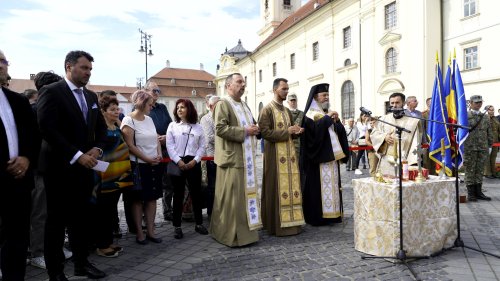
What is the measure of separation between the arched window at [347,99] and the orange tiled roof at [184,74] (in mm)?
54624

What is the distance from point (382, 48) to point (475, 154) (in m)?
17.4

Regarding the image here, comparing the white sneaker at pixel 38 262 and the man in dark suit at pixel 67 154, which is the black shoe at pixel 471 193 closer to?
the man in dark suit at pixel 67 154

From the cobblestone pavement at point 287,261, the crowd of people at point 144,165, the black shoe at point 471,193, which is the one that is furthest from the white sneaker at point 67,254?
the black shoe at point 471,193

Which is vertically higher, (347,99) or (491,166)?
(347,99)

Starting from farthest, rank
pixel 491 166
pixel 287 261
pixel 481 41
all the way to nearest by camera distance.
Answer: pixel 481 41 < pixel 491 166 < pixel 287 261

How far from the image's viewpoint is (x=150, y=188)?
4781 mm

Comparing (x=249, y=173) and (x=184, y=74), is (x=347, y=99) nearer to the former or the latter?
(x=249, y=173)

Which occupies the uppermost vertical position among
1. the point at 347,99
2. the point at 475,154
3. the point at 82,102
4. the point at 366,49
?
the point at 366,49

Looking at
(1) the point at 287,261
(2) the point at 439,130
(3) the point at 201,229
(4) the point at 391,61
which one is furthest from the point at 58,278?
(4) the point at 391,61

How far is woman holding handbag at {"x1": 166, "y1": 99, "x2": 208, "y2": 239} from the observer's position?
504 cm

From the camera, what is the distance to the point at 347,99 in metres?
27.8

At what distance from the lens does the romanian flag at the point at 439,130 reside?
4.91 metres

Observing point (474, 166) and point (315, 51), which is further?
point (315, 51)

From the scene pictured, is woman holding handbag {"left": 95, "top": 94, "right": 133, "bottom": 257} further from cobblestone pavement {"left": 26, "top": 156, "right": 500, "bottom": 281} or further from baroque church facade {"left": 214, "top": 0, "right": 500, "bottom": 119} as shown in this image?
baroque church facade {"left": 214, "top": 0, "right": 500, "bottom": 119}
